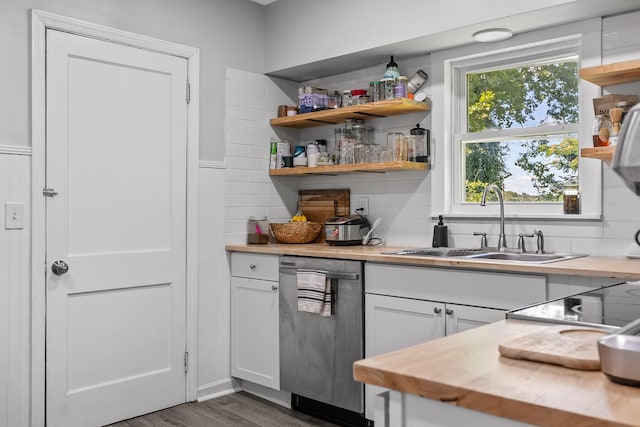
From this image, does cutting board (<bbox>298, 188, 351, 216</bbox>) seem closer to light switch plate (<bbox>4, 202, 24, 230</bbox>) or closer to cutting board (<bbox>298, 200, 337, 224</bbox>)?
cutting board (<bbox>298, 200, 337, 224</bbox>)

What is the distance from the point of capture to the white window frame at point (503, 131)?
2.91 m

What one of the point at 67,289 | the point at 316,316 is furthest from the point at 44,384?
the point at 316,316

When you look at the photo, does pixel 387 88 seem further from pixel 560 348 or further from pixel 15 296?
pixel 560 348

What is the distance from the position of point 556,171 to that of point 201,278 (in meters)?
2.15

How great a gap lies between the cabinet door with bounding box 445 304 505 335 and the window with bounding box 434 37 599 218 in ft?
2.56

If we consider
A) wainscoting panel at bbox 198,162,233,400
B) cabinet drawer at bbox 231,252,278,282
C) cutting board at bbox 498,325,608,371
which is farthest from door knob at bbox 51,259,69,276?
cutting board at bbox 498,325,608,371

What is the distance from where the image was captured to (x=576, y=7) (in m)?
2.72

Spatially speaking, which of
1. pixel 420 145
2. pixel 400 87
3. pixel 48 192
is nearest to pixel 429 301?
pixel 420 145

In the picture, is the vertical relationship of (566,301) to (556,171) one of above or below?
below

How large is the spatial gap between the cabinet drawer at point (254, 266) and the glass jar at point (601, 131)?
1.81 meters

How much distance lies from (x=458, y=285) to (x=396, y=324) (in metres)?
0.41

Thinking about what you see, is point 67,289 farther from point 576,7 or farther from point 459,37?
point 576,7

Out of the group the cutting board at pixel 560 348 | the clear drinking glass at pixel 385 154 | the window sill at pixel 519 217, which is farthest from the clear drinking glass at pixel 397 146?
the cutting board at pixel 560 348

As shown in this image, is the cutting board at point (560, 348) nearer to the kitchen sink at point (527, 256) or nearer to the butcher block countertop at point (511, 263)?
the butcher block countertop at point (511, 263)
